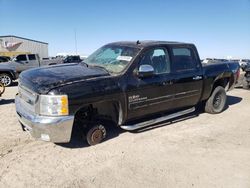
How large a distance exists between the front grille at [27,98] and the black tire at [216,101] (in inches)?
181

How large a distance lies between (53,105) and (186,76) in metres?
3.14

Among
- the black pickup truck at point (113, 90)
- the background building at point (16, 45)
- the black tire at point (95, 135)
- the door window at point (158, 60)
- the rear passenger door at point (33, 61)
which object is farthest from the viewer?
the background building at point (16, 45)

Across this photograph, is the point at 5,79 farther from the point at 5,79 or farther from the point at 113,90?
the point at 113,90

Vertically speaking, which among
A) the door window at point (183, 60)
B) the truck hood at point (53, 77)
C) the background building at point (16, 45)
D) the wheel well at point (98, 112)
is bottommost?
the wheel well at point (98, 112)

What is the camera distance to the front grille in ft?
12.6

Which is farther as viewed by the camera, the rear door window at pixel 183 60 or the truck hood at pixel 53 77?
the rear door window at pixel 183 60

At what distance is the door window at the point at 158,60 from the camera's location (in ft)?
15.9

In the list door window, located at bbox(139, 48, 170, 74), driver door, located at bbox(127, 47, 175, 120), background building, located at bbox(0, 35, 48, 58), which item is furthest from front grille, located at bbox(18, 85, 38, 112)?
background building, located at bbox(0, 35, 48, 58)

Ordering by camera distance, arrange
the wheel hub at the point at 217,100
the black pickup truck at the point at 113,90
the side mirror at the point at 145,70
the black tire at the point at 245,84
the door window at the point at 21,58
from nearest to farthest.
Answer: the black pickup truck at the point at 113,90 → the side mirror at the point at 145,70 → the wheel hub at the point at 217,100 → the black tire at the point at 245,84 → the door window at the point at 21,58

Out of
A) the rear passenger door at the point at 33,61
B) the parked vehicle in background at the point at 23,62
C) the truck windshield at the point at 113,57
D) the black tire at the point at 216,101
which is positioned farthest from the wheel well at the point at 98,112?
the rear passenger door at the point at 33,61

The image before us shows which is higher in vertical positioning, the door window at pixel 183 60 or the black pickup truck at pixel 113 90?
the door window at pixel 183 60

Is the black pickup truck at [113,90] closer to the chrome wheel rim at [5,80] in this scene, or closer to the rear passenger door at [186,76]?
the rear passenger door at [186,76]

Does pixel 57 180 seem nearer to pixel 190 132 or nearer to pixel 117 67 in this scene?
pixel 117 67

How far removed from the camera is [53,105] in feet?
11.9
